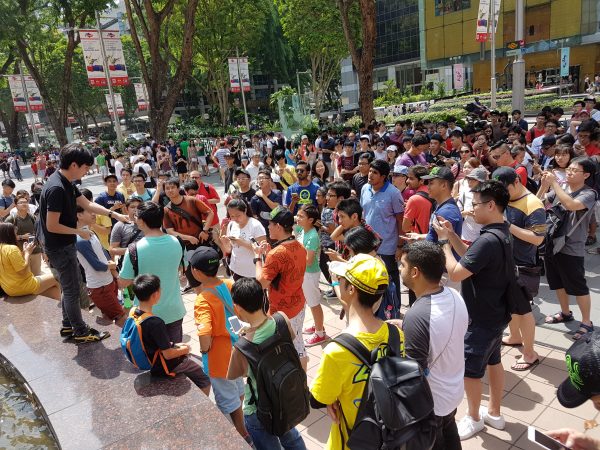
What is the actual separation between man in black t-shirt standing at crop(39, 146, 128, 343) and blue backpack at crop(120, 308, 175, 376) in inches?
40.2

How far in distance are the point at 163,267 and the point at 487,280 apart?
2598 mm

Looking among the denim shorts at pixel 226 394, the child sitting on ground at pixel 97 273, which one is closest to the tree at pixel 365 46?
the child sitting on ground at pixel 97 273

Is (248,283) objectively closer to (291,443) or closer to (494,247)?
(291,443)

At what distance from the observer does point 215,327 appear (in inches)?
128

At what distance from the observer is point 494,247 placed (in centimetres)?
306

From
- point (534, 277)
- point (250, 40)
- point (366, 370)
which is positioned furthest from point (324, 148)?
point (250, 40)

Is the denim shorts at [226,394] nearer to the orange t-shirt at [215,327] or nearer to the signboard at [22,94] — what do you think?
the orange t-shirt at [215,327]

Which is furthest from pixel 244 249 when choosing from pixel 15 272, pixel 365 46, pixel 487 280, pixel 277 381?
pixel 365 46

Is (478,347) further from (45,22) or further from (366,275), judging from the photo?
(45,22)

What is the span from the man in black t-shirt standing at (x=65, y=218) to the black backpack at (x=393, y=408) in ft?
9.19

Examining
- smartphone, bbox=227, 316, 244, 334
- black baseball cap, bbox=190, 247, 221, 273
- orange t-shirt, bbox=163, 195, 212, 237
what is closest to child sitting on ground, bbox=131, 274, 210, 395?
black baseball cap, bbox=190, 247, 221, 273

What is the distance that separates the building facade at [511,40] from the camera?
1432 inches

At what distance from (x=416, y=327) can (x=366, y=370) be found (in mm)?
505

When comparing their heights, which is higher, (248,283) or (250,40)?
(250,40)
